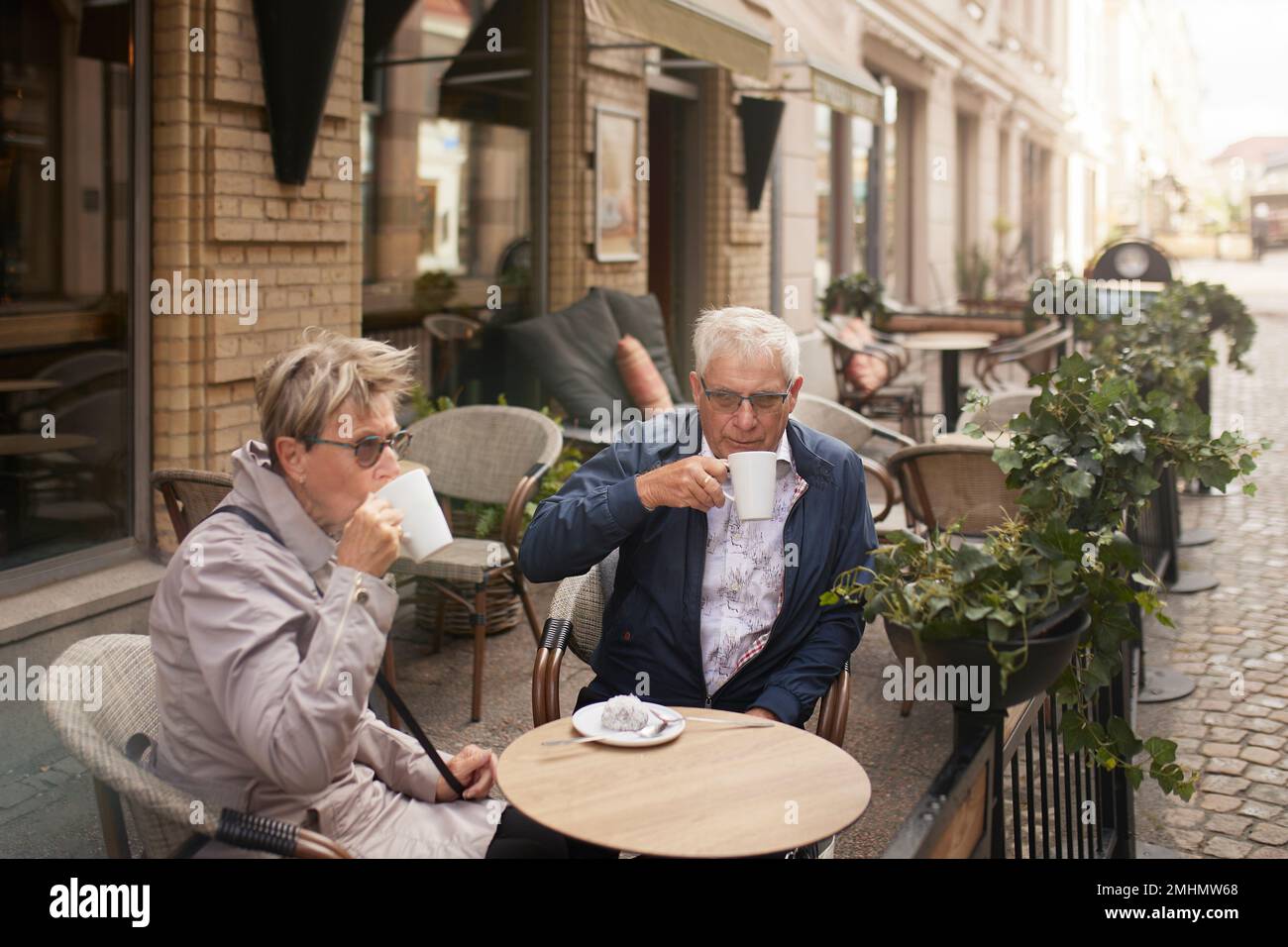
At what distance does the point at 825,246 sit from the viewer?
15.6 metres

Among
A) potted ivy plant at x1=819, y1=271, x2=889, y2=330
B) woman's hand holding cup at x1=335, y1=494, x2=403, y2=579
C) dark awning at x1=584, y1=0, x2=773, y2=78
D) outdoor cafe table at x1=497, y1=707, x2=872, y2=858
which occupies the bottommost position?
outdoor cafe table at x1=497, y1=707, x2=872, y2=858

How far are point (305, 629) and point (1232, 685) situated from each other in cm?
443

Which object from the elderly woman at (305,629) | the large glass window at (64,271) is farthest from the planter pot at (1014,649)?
the large glass window at (64,271)

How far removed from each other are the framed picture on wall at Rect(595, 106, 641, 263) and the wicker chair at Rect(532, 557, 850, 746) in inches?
233

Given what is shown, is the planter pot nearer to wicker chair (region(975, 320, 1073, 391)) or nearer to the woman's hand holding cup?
the woman's hand holding cup

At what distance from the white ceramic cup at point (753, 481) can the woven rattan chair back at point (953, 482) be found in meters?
2.52

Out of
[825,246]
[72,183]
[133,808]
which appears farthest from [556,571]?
[825,246]

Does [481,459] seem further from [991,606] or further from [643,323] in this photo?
[991,606]

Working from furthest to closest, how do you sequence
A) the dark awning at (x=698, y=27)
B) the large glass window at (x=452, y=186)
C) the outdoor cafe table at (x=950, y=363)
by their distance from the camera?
the outdoor cafe table at (x=950, y=363), the large glass window at (x=452, y=186), the dark awning at (x=698, y=27)

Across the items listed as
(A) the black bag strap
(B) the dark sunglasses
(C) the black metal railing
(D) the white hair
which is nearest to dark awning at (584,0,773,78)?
(D) the white hair

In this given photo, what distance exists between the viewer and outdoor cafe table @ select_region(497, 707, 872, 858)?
2.16m

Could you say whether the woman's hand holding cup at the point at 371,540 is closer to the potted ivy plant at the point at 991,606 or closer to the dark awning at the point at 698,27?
the potted ivy plant at the point at 991,606

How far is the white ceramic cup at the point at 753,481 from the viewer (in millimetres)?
2766
